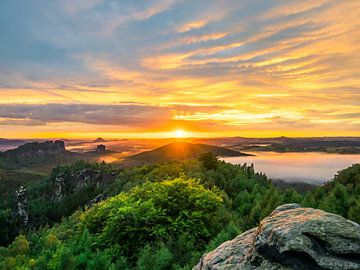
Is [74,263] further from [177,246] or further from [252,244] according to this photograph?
[252,244]

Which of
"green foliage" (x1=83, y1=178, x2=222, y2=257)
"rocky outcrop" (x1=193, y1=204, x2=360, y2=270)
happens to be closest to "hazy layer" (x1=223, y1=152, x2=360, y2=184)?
"green foliage" (x1=83, y1=178, x2=222, y2=257)

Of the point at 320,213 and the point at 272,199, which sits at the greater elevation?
the point at 320,213

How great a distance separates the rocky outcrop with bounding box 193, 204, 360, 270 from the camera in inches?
307

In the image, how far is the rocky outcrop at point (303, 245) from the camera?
7.81m

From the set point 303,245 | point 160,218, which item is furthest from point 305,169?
point 303,245

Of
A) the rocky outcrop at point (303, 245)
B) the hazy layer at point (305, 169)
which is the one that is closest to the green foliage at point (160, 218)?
the rocky outcrop at point (303, 245)

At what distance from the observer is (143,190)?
80.6 ft

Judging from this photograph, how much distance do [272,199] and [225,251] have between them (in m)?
18.7

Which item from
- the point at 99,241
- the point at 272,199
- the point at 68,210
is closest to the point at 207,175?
the point at 272,199

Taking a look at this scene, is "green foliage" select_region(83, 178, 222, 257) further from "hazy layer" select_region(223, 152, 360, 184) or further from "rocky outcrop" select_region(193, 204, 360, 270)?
"hazy layer" select_region(223, 152, 360, 184)

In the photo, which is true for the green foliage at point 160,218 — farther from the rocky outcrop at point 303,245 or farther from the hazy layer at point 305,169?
the hazy layer at point 305,169

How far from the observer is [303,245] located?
26.0 ft

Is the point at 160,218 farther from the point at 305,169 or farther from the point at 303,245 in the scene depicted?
the point at 305,169

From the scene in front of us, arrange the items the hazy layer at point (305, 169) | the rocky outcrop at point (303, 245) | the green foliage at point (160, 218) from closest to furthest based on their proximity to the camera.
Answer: the rocky outcrop at point (303, 245) → the green foliage at point (160, 218) → the hazy layer at point (305, 169)
